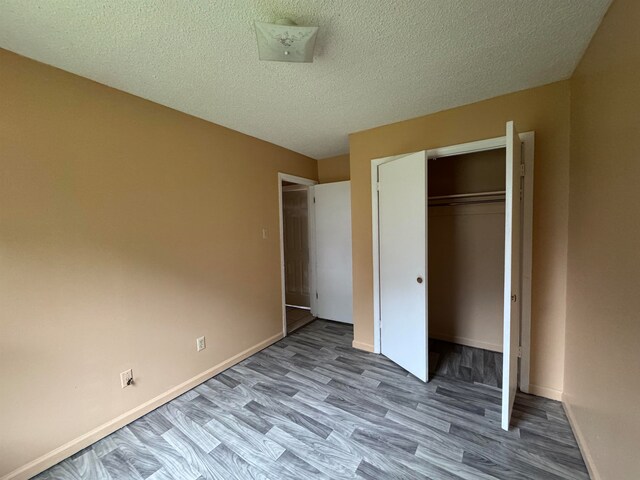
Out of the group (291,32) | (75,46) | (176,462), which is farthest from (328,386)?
(75,46)

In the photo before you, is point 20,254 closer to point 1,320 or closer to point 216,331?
point 1,320

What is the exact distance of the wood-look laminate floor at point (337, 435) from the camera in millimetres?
1434

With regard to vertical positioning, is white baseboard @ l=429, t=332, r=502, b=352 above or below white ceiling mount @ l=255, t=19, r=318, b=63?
below

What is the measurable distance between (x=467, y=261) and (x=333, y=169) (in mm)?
2122

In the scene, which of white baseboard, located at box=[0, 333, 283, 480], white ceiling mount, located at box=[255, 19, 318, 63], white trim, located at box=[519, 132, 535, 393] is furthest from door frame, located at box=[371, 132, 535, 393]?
white baseboard, located at box=[0, 333, 283, 480]

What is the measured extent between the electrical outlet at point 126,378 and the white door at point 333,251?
2.34 meters

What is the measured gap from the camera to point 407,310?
90.9 inches

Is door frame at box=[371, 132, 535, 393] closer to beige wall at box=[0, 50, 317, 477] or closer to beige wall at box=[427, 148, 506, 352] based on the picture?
beige wall at box=[427, 148, 506, 352]

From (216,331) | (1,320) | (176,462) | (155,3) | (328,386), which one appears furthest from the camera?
(216,331)

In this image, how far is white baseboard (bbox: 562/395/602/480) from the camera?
51.4 inches

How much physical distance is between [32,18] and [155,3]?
61 cm

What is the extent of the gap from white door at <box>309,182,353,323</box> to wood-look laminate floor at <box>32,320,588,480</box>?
1281 mm

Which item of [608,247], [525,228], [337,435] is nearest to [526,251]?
[525,228]

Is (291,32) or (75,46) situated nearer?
(291,32)
